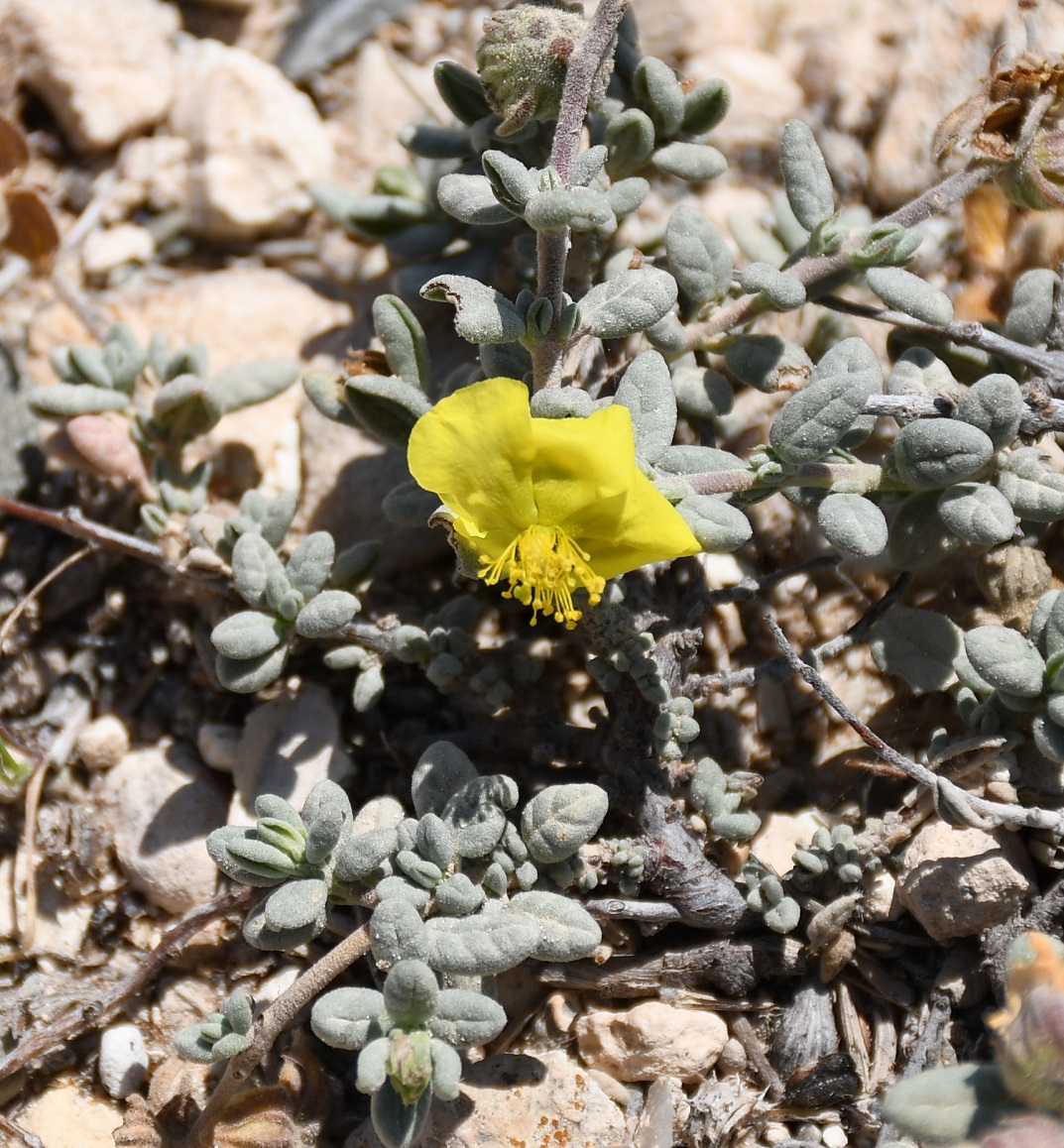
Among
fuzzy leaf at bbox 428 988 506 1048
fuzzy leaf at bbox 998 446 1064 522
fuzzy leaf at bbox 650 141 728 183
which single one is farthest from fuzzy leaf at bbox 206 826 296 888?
fuzzy leaf at bbox 650 141 728 183

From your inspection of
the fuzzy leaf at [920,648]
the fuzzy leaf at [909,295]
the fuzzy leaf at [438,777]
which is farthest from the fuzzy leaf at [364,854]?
the fuzzy leaf at [909,295]

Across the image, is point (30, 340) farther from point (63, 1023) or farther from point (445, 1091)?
point (445, 1091)

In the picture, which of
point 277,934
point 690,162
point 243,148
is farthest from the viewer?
point 243,148

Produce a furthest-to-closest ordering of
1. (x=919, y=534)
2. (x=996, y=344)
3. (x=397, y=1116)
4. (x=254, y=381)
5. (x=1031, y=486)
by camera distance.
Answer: (x=254, y=381) → (x=996, y=344) → (x=919, y=534) → (x=1031, y=486) → (x=397, y=1116)

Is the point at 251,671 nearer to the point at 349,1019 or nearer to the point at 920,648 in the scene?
the point at 349,1019

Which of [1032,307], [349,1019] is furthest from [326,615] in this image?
[1032,307]
